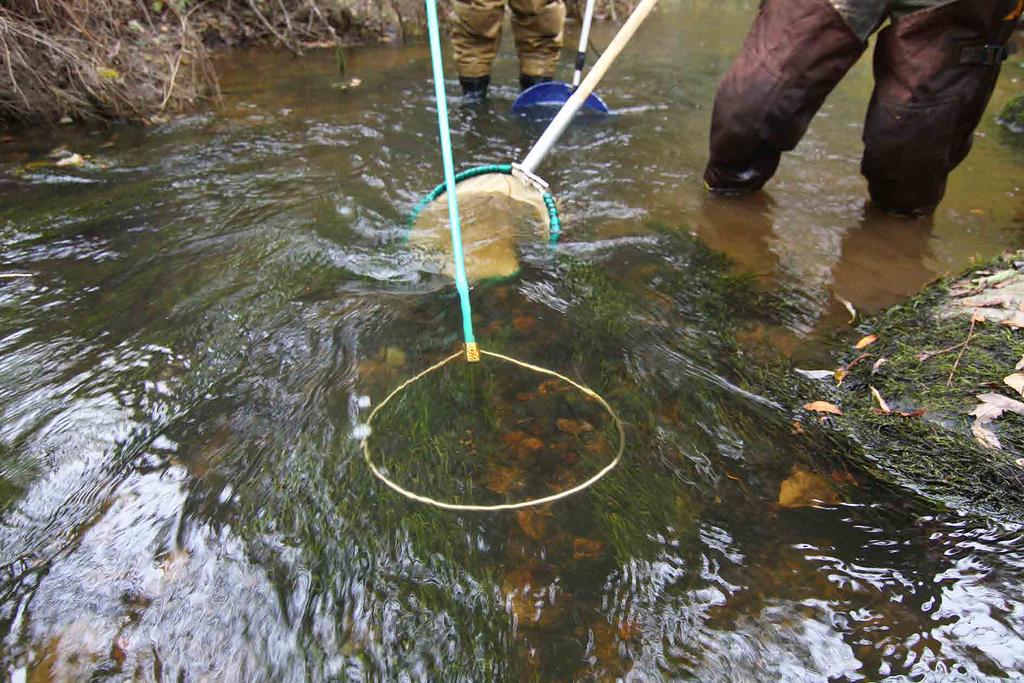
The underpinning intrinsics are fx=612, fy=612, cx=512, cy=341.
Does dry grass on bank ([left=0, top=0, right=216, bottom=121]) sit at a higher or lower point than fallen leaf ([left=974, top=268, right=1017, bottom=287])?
higher

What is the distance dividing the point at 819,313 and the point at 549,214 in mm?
1242

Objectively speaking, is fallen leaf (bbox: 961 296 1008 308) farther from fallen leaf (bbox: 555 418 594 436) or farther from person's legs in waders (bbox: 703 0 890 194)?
fallen leaf (bbox: 555 418 594 436)

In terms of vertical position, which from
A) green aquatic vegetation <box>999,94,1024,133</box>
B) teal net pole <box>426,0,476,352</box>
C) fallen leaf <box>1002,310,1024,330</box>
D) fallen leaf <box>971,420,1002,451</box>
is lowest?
green aquatic vegetation <box>999,94,1024,133</box>

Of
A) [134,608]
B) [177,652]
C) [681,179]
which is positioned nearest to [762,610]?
[177,652]

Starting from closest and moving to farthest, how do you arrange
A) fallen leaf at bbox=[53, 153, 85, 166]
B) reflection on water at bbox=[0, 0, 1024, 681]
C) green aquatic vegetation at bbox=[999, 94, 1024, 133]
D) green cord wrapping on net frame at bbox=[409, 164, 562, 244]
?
reflection on water at bbox=[0, 0, 1024, 681] → green cord wrapping on net frame at bbox=[409, 164, 562, 244] → fallen leaf at bbox=[53, 153, 85, 166] → green aquatic vegetation at bbox=[999, 94, 1024, 133]

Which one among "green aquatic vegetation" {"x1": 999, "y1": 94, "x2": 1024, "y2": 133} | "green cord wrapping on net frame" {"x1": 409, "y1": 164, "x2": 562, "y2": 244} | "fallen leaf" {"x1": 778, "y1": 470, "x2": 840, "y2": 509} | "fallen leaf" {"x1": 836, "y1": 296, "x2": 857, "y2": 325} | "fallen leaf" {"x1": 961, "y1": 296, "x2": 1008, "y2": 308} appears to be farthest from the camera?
"green aquatic vegetation" {"x1": 999, "y1": 94, "x2": 1024, "y2": 133}

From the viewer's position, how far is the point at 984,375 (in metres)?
1.75

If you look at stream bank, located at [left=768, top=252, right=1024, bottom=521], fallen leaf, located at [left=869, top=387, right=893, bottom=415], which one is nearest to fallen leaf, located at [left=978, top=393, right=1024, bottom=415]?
stream bank, located at [left=768, top=252, right=1024, bottom=521]

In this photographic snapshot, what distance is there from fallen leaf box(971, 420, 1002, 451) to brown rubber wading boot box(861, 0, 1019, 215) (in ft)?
5.44

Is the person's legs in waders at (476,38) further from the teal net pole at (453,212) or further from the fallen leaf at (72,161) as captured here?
the fallen leaf at (72,161)

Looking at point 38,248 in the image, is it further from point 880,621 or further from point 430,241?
point 880,621

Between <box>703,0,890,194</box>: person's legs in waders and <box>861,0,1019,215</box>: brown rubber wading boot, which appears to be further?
<box>703,0,890,194</box>: person's legs in waders

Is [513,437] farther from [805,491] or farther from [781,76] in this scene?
[781,76]

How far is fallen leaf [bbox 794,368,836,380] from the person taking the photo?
2041 millimetres
